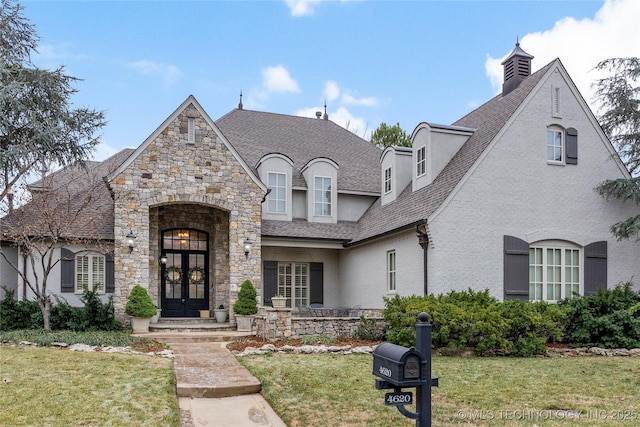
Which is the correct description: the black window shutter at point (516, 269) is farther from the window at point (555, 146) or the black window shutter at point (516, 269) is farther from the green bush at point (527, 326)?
the window at point (555, 146)

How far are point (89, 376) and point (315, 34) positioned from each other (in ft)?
39.9

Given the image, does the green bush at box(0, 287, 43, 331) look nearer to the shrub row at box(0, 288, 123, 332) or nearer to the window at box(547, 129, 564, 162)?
the shrub row at box(0, 288, 123, 332)

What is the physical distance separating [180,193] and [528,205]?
31.1 feet

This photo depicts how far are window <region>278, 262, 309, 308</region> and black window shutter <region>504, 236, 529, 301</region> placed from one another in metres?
7.16

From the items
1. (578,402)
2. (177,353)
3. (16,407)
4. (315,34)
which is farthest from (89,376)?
(315,34)

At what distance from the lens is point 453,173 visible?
46.6ft

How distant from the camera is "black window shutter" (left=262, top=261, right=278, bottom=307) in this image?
58.0ft

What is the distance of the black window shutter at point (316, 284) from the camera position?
1847cm

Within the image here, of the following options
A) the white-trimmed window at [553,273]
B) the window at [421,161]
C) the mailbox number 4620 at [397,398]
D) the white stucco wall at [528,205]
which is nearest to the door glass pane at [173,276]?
the window at [421,161]

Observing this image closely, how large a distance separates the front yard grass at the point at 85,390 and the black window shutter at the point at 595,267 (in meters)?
10.8

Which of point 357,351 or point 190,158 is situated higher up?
point 190,158

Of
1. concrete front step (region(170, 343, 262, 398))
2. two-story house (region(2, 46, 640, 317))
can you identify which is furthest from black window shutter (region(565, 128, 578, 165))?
concrete front step (region(170, 343, 262, 398))

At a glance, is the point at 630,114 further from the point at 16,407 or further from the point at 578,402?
the point at 16,407

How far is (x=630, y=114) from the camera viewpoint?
48.4 feet
